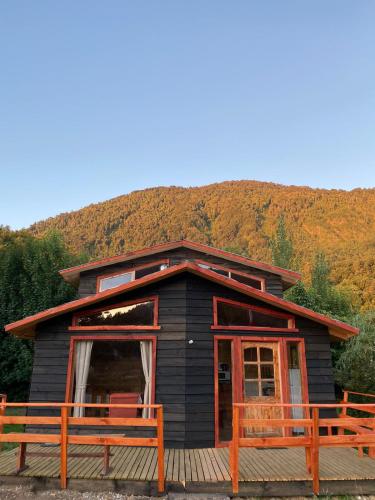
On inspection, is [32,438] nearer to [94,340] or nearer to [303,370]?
[94,340]

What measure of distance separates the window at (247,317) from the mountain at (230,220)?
3334cm

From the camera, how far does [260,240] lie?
59.3 m

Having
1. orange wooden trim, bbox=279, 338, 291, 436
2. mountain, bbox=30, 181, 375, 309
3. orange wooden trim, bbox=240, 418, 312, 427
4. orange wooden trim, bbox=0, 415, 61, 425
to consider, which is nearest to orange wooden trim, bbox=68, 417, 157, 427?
orange wooden trim, bbox=0, 415, 61, 425

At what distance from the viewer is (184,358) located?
26.6 ft

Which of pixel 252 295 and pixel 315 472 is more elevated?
pixel 252 295

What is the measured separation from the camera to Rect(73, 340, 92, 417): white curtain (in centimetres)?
828

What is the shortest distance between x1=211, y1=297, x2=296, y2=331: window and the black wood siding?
0.16 m

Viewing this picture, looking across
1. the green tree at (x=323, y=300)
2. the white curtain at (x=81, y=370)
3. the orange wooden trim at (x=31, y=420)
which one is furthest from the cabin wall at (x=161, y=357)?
the green tree at (x=323, y=300)

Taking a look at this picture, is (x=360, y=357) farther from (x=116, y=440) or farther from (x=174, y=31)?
(x=174, y=31)

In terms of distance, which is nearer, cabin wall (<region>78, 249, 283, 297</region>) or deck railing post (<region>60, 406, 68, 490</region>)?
deck railing post (<region>60, 406, 68, 490</region>)

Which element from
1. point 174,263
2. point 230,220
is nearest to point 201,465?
point 174,263

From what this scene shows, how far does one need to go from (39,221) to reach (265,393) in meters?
61.7

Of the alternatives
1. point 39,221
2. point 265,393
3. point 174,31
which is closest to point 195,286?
point 265,393

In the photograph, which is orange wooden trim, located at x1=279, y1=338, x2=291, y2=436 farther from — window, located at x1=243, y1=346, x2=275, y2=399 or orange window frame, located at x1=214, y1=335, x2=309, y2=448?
window, located at x1=243, y1=346, x2=275, y2=399
